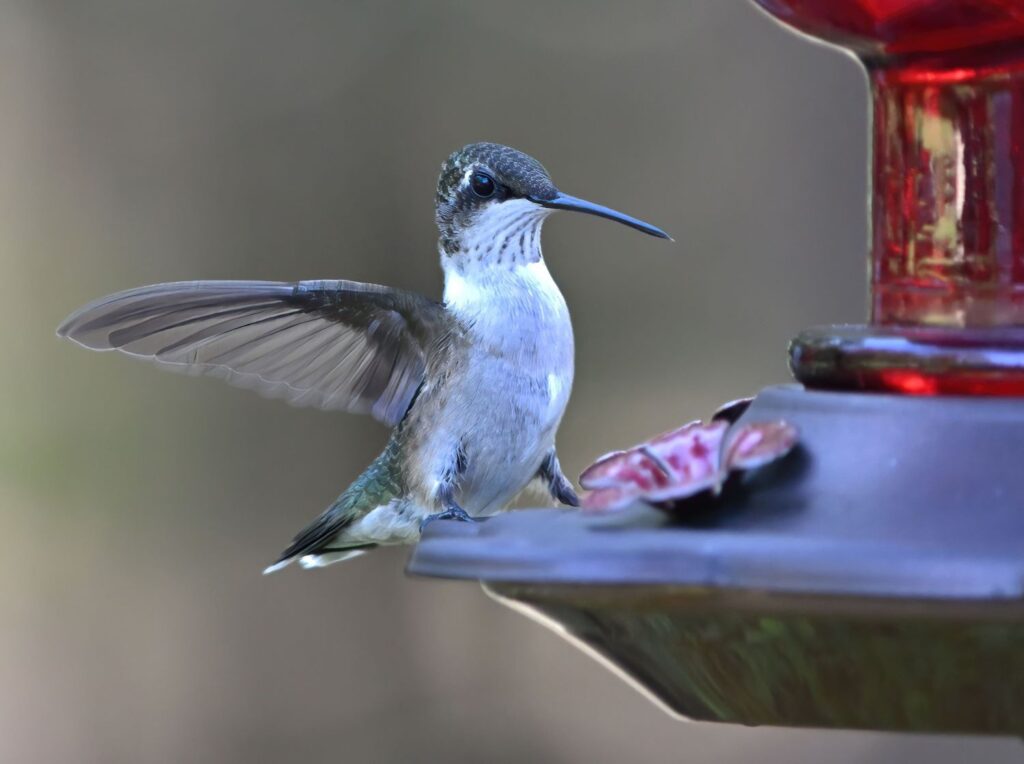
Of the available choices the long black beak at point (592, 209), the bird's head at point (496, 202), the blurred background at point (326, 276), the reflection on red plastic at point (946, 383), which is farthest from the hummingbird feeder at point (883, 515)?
the blurred background at point (326, 276)

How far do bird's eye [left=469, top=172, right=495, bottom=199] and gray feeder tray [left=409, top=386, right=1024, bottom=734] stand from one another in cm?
170

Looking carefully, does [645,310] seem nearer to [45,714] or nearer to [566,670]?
[566,670]

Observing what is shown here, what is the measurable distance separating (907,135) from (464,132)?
562 centimetres

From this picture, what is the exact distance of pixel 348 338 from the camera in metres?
3.31

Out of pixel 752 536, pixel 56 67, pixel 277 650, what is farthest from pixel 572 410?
pixel 752 536

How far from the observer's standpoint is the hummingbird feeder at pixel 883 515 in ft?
4.20

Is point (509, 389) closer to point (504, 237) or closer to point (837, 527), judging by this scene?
point (504, 237)

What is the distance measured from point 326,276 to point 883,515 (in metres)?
5.75

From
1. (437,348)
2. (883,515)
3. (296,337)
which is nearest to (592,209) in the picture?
(437,348)

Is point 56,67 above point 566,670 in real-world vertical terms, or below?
above

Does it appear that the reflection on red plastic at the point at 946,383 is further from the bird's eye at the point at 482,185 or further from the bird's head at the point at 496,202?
the bird's eye at the point at 482,185

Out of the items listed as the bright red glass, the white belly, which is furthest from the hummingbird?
the bright red glass

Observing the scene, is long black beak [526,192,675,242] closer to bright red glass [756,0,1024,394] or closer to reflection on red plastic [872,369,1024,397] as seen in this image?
bright red glass [756,0,1024,394]

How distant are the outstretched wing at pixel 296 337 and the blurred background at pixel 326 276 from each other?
364 centimetres
